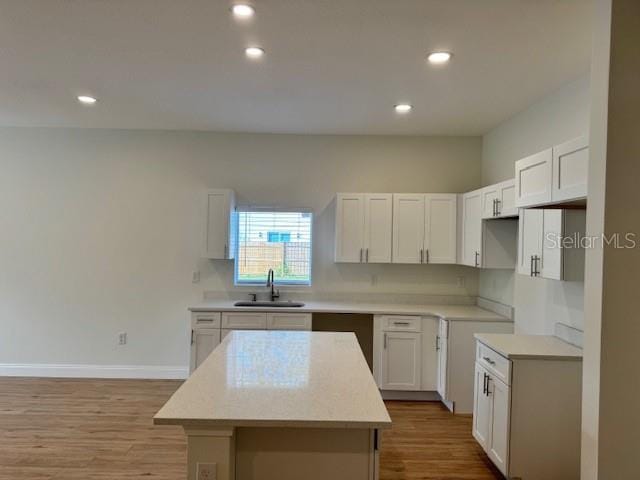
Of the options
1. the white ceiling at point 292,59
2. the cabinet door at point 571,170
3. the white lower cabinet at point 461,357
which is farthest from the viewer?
the white lower cabinet at point 461,357

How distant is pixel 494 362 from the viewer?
9.71 feet

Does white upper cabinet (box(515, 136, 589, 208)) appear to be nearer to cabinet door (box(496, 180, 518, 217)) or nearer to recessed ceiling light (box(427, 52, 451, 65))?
cabinet door (box(496, 180, 518, 217))

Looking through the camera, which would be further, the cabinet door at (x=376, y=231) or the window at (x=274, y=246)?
the window at (x=274, y=246)

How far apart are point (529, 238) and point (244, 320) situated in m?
2.65

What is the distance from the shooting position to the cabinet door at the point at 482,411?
304cm

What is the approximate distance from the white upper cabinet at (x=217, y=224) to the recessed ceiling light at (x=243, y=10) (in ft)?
8.05

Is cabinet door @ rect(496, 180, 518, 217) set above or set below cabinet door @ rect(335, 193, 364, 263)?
above

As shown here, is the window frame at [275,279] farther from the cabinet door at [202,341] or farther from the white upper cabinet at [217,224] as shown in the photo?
the cabinet door at [202,341]

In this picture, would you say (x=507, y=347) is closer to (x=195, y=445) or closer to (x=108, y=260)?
(x=195, y=445)

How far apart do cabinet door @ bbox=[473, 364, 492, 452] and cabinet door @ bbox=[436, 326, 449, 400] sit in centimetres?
79

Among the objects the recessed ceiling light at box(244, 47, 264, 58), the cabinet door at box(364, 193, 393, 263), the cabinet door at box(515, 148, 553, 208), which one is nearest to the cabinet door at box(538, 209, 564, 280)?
the cabinet door at box(515, 148, 553, 208)

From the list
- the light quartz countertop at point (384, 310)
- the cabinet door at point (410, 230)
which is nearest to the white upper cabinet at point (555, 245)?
the light quartz countertop at point (384, 310)

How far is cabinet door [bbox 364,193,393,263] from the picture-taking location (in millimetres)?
4648

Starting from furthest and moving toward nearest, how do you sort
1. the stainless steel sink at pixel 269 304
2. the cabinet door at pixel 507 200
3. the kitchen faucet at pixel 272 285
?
the kitchen faucet at pixel 272 285, the stainless steel sink at pixel 269 304, the cabinet door at pixel 507 200
